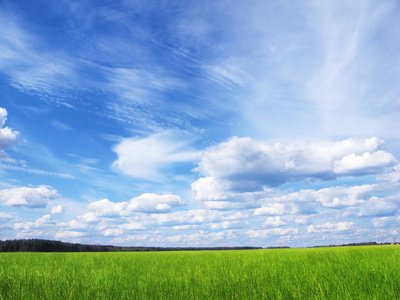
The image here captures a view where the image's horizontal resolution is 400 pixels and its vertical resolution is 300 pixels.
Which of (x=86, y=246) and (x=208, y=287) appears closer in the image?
(x=208, y=287)

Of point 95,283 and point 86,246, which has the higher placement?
point 95,283

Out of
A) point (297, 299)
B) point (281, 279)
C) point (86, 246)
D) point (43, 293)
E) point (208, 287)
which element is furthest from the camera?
point (86, 246)

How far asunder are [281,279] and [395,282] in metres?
2.83

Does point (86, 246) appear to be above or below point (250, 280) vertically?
below

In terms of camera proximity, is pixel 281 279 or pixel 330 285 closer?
pixel 330 285

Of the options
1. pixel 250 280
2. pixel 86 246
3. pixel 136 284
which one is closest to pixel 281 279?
pixel 250 280

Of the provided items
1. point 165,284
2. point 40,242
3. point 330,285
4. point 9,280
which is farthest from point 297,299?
point 40,242

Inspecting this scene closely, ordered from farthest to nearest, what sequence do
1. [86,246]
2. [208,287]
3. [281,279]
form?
[86,246] < [281,279] < [208,287]

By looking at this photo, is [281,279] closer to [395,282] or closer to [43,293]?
[395,282]

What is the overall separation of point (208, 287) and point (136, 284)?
198 centimetres

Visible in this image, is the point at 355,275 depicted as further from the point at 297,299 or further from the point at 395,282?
the point at 297,299

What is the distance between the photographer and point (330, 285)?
6316 mm

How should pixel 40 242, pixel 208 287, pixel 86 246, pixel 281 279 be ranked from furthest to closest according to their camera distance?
1. pixel 86 246
2. pixel 40 242
3. pixel 281 279
4. pixel 208 287

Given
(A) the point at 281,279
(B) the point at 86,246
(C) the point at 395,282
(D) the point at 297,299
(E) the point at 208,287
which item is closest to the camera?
(D) the point at 297,299
